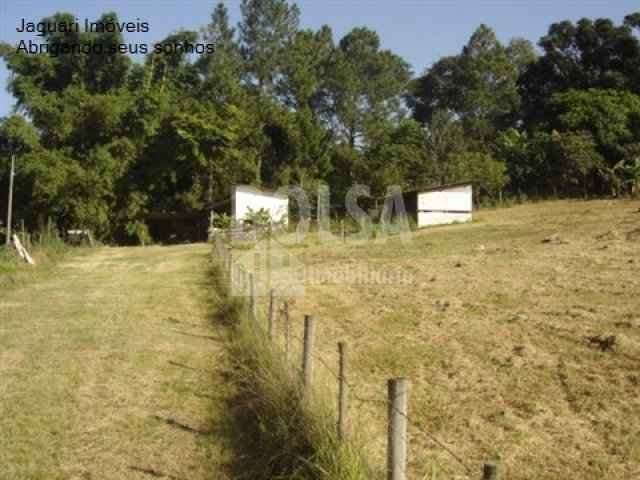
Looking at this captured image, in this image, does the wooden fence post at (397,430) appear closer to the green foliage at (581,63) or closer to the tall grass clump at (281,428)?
the tall grass clump at (281,428)

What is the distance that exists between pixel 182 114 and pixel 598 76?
24078 mm

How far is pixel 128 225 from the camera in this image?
36625 millimetres

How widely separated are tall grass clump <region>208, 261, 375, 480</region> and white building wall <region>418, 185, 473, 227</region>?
25.3m

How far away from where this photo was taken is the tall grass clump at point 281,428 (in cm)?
493

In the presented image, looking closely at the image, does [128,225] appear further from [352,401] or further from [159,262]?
[352,401]

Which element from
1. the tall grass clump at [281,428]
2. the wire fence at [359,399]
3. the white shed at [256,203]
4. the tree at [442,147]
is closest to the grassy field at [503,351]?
the wire fence at [359,399]

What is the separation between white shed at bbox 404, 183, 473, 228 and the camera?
109 ft

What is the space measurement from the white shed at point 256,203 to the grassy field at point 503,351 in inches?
626

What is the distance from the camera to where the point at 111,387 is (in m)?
8.34

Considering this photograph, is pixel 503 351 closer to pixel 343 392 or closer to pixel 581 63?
pixel 343 392

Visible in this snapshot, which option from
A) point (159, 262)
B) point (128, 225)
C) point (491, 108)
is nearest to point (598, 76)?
point (491, 108)

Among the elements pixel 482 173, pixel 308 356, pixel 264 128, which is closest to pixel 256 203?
pixel 264 128

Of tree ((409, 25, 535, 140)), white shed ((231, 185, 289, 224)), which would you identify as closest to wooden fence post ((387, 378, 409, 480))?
white shed ((231, 185, 289, 224))

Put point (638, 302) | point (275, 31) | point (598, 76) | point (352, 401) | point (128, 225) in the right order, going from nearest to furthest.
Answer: point (352, 401)
point (638, 302)
point (128, 225)
point (598, 76)
point (275, 31)
